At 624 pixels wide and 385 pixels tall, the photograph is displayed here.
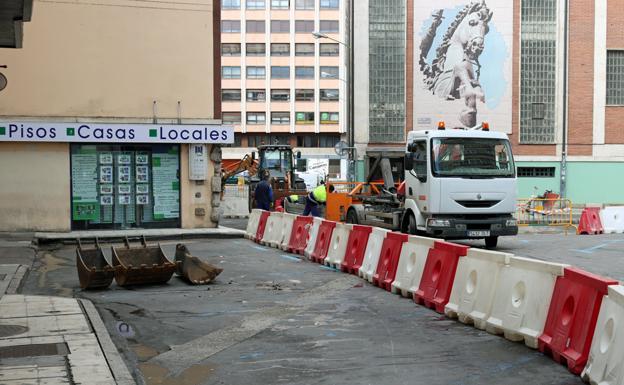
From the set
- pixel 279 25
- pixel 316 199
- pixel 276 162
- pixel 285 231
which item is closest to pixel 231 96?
pixel 279 25

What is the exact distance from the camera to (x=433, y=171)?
1605cm

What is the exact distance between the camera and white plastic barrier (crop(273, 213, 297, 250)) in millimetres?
17109

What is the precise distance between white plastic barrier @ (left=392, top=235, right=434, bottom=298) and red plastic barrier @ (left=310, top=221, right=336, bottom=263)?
12.3ft

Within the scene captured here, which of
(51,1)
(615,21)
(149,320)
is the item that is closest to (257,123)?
(615,21)

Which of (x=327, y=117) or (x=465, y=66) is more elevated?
(x=465, y=66)

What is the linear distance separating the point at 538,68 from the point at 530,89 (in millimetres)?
1468

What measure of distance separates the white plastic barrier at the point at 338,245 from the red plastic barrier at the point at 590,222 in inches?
506

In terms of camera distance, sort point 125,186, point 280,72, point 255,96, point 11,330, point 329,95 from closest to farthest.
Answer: point 11,330 → point 125,186 → point 255,96 → point 280,72 → point 329,95

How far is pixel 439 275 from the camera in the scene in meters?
9.27

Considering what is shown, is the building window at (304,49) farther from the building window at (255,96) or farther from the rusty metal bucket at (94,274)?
the rusty metal bucket at (94,274)

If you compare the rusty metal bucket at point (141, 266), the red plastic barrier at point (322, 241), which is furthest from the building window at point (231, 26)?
the rusty metal bucket at point (141, 266)

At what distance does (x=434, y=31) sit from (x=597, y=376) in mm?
41947

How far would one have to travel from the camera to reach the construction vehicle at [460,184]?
15977 mm

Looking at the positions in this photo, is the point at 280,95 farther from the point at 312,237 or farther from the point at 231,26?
the point at 312,237
